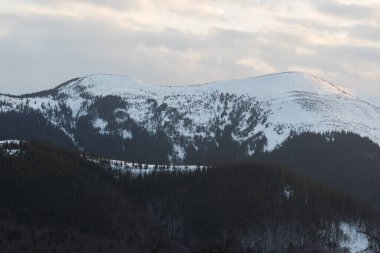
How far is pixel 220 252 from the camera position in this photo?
3999 inches
